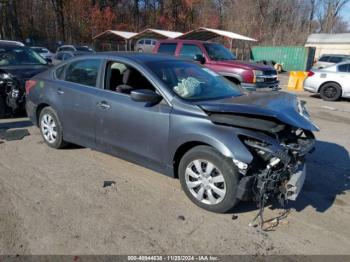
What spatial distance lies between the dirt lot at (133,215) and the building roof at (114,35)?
32978 mm

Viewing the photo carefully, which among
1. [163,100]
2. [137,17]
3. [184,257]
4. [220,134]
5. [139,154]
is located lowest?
[184,257]

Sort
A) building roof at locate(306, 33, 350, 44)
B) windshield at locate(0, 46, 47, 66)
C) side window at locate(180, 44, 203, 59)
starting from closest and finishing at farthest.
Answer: windshield at locate(0, 46, 47, 66), side window at locate(180, 44, 203, 59), building roof at locate(306, 33, 350, 44)

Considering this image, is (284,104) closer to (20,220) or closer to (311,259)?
(311,259)

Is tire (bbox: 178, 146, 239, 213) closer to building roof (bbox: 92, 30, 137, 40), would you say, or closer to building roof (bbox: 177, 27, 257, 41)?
building roof (bbox: 177, 27, 257, 41)

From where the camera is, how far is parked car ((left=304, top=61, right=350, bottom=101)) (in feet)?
39.4

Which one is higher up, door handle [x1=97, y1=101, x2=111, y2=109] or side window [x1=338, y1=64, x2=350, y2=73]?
side window [x1=338, y1=64, x2=350, y2=73]

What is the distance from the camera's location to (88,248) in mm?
3039

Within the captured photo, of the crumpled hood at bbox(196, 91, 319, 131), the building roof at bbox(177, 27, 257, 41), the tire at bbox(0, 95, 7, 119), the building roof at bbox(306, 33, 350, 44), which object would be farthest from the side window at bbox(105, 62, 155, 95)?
the building roof at bbox(306, 33, 350, 44)

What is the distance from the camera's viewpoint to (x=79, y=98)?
4.83 meters

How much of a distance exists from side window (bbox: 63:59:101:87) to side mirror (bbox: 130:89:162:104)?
3.59 ft

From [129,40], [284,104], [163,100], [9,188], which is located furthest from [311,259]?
[129,40]

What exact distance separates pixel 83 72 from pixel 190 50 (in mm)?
6437

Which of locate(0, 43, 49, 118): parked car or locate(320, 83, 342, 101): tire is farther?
locate(320, 83, 342, 101): tire

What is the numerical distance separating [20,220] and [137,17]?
53.2 metres
